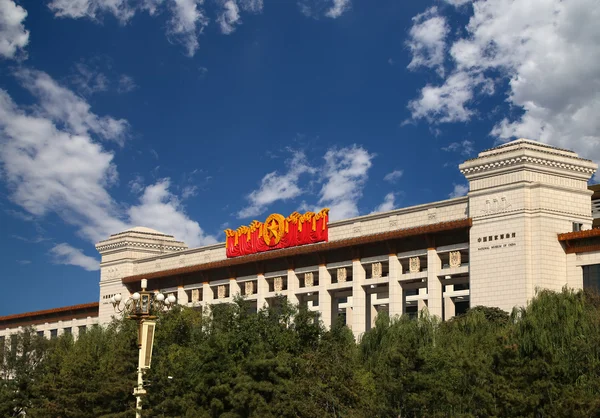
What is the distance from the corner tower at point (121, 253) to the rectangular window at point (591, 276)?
45.8m

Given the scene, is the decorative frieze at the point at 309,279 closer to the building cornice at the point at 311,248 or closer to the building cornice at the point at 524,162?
the building cornice at the point at 311,248

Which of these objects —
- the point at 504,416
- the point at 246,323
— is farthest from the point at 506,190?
the point at 504,416

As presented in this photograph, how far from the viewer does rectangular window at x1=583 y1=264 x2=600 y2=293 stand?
5129 centimetres

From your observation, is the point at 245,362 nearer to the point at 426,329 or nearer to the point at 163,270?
the point at 426,329

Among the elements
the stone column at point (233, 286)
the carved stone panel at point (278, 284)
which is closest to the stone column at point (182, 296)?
the stone column at point (233, 286)

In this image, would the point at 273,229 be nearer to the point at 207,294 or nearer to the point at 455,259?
the point at 207,294

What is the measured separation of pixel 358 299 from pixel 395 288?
11.8 feet

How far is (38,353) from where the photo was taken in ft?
238

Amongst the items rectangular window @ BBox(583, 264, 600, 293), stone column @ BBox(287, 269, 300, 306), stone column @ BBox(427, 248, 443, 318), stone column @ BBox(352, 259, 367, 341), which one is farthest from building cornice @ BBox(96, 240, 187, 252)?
rectangular window @ BBox(583, 264, 600, 293)

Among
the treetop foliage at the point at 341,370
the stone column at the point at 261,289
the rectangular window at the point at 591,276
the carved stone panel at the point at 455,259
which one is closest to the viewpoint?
the treetop foliage at the point at 341,370

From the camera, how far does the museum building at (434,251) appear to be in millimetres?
52719

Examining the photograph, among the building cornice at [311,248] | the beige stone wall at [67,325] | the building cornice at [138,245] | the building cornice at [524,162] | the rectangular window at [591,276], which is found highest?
the building cornice at [138,245]

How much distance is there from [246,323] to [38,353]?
3524cm

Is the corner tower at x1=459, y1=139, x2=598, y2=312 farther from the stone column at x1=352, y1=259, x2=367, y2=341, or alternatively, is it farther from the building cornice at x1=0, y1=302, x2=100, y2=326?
the building cornice at x1=0, y1=302, x2=100, y2=326
